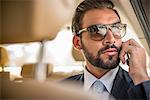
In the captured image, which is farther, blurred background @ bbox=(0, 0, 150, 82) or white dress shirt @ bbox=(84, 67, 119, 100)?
white dress shirt @ bbox=(84, 67, 119, 100)

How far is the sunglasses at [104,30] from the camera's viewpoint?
1.14 m

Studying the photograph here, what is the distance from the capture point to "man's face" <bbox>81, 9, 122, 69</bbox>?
1.15 m

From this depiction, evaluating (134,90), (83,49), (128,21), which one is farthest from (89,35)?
(134,90)

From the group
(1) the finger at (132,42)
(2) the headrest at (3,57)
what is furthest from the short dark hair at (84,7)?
(2) the headrest at (3,57)

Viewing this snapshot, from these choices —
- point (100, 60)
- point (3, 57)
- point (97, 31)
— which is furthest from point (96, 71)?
point (3, 57)

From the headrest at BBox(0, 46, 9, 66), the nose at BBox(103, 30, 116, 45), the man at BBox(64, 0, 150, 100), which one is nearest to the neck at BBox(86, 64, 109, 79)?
the man at BBox(64, 0, 150, 100)

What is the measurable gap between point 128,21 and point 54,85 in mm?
379

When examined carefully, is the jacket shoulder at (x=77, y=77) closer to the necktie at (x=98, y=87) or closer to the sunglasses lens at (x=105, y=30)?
the necktie at (x=98, y=87)

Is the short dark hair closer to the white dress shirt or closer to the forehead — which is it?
the forehead

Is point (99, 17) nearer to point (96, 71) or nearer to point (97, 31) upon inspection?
point (97, 31)

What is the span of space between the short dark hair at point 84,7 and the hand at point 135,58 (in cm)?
15

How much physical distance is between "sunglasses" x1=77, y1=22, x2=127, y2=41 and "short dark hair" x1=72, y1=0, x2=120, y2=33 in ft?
0.16

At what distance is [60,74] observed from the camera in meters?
1.15

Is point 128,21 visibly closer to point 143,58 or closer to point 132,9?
point 132,9
